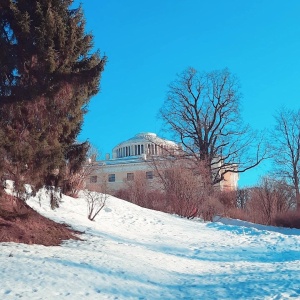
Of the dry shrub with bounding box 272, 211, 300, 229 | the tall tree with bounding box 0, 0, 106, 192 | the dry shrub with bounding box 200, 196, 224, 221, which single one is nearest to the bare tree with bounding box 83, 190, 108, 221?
the tall tree with bounding box 0, 0, 106, 192

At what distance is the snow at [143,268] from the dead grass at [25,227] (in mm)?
417

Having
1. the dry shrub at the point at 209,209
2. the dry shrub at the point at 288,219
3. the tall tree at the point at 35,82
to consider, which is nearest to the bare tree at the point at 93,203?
the tall tree at the point at 35,82

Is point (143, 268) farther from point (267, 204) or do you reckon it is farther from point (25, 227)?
point (267, 204)

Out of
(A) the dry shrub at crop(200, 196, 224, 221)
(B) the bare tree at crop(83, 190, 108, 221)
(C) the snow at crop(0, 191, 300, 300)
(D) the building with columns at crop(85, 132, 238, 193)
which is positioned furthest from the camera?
(D) the building with columns at crop(85, 132, 238, 193)

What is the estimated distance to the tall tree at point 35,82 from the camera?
845cm

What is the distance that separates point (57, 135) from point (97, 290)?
4795 millimetres

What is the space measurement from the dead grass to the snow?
417 mm

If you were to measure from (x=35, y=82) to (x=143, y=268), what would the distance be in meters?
4.44

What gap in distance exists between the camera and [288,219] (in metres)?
24.6

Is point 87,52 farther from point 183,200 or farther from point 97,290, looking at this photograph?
point 183,200

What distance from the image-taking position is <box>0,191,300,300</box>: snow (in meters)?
5.75

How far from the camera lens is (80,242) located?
9.49m

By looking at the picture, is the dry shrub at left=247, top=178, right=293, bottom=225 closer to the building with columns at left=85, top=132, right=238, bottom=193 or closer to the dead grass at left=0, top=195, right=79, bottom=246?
the building with columns at left=85, top=132, right=238, bottom=193

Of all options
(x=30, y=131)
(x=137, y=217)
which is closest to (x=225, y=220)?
(x=137, y=217)
